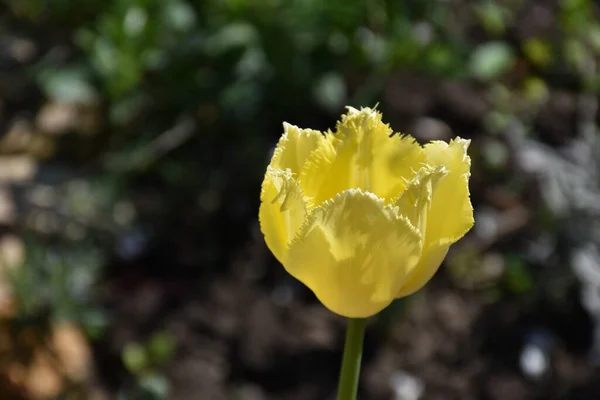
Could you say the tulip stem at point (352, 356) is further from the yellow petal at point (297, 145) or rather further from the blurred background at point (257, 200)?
the blurred background at point (257, 200)

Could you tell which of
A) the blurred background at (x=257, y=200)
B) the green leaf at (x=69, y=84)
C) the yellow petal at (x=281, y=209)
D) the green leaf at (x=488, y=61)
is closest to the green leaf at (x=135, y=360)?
the blurred background at (x=257, y=200)

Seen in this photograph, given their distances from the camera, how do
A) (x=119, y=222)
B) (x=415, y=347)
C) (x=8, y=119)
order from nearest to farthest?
(x=415, y=347), (x=119, y=222), (x=8, y=119)

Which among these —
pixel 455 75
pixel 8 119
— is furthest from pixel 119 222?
pixel 455 75

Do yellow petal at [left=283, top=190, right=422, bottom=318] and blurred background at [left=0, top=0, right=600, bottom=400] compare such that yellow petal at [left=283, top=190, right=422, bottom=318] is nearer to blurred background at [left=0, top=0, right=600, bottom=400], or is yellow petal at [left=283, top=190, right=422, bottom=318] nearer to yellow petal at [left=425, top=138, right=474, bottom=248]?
yellow petal at [left=425, top=138, right=474, bottom=248]

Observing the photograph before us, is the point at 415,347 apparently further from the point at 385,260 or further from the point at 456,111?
the point at 385,260

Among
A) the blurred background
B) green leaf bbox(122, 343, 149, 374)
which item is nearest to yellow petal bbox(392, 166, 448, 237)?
the blurred background
